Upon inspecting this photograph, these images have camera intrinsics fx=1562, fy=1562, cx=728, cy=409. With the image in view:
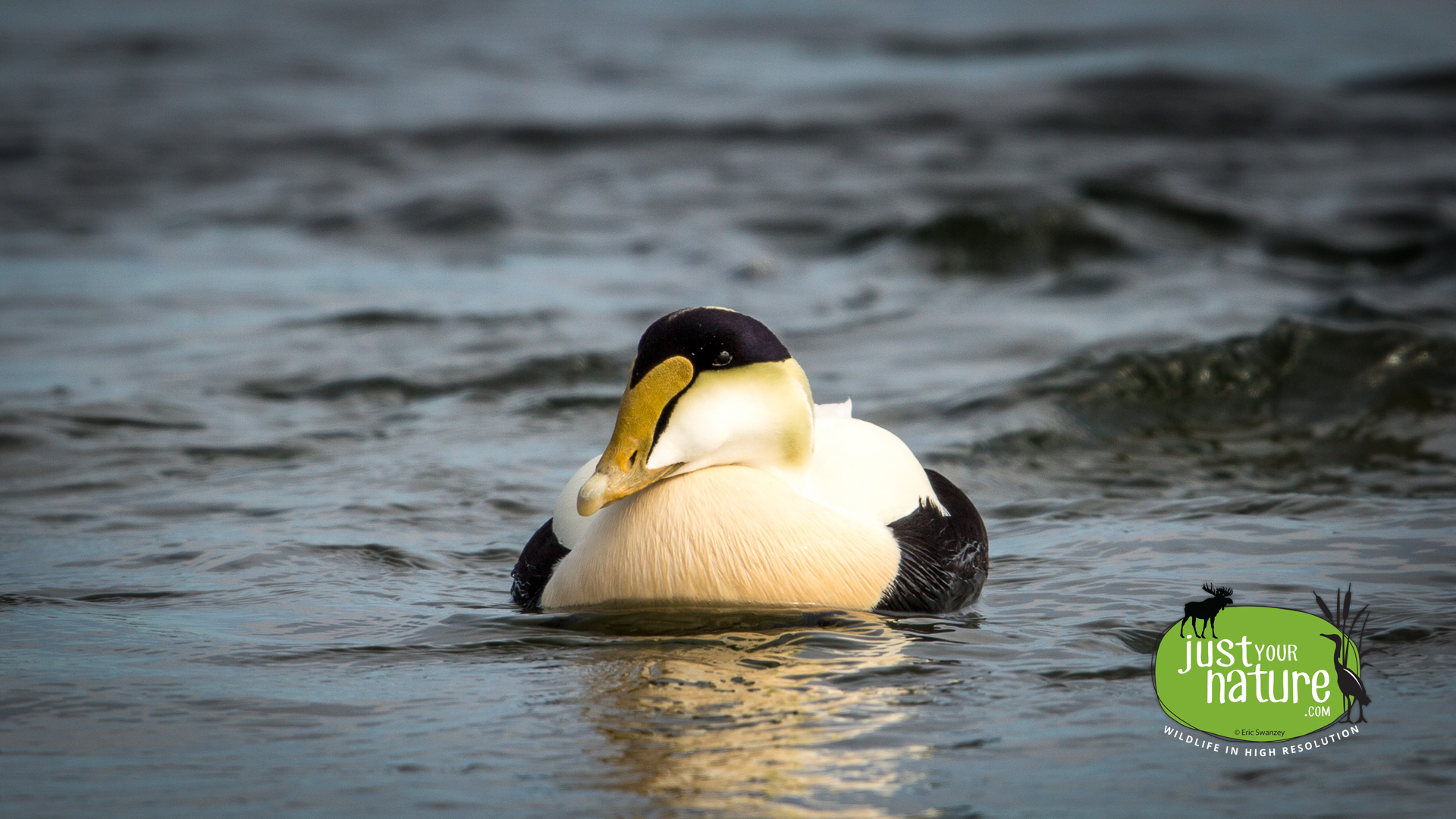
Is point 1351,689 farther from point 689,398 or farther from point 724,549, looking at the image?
point 689,398

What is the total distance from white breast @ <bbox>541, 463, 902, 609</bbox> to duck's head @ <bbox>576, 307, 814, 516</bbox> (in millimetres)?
103

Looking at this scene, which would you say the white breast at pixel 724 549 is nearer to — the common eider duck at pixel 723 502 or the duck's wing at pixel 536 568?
the common eider duck at pixel 723 502

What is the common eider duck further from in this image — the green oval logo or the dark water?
the green oval logo

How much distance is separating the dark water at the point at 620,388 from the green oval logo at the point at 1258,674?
0.09 m

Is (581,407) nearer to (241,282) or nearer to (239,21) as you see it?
(241,282)

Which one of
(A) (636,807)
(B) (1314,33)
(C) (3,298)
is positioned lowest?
(A) (636,807)

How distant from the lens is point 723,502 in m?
3.90

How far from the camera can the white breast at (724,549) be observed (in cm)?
388

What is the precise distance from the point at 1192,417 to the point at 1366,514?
1.64 m

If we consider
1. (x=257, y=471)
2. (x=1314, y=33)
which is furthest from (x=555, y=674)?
(x=1314, y=33)

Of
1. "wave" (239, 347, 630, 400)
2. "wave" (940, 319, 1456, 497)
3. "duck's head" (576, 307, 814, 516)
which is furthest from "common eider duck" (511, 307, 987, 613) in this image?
"wave" (239, 347, 630, 400)

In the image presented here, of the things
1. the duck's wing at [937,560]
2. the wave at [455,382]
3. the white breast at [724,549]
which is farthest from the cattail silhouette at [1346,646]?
the wave at [455,382]

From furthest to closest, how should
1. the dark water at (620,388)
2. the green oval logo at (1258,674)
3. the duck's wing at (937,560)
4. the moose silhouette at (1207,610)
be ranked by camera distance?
the duck's wing at (937,560) < the moose silhouette at (1207,610) < the green oval logo at (1258,674) < the dark water at (620,388)

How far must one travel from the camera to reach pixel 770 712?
3393 millimetres
